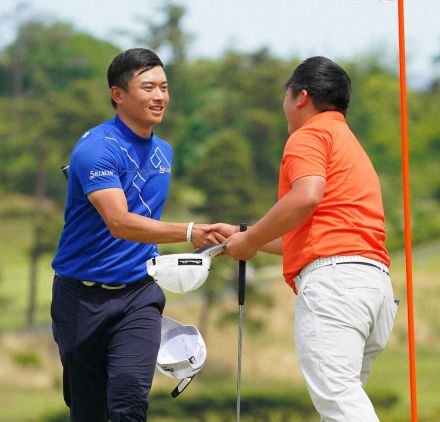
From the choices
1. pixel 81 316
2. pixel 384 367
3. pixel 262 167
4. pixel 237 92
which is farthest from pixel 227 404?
pixel 81 316

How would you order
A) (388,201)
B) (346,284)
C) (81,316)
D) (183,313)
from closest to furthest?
(346,284) → (81,316) → (183,313) → (388,201)

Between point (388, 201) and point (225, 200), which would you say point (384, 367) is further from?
point (225, 200)

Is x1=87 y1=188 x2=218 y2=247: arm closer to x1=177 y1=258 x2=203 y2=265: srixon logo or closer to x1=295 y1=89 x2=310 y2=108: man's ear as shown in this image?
x1=177 y1=258 x2=203 y2=265: srixon logo

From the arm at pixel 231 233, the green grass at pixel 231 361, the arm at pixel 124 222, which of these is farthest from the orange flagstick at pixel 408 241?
the green grass at pixel 231 361

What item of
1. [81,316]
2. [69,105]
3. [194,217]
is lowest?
[81,316]

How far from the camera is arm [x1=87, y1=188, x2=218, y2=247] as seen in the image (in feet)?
13.6

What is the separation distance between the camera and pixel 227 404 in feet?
67.2

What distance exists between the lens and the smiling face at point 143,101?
14.4 feet

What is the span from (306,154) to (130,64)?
975mm

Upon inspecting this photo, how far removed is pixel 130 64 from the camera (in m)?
4.41

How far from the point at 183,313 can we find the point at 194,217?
170 cm

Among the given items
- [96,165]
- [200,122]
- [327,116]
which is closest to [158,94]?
[96,165]

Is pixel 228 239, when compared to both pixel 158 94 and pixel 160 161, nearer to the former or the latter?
pixel 160 161

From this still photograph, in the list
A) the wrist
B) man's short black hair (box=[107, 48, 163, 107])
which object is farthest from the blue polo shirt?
the wrist
